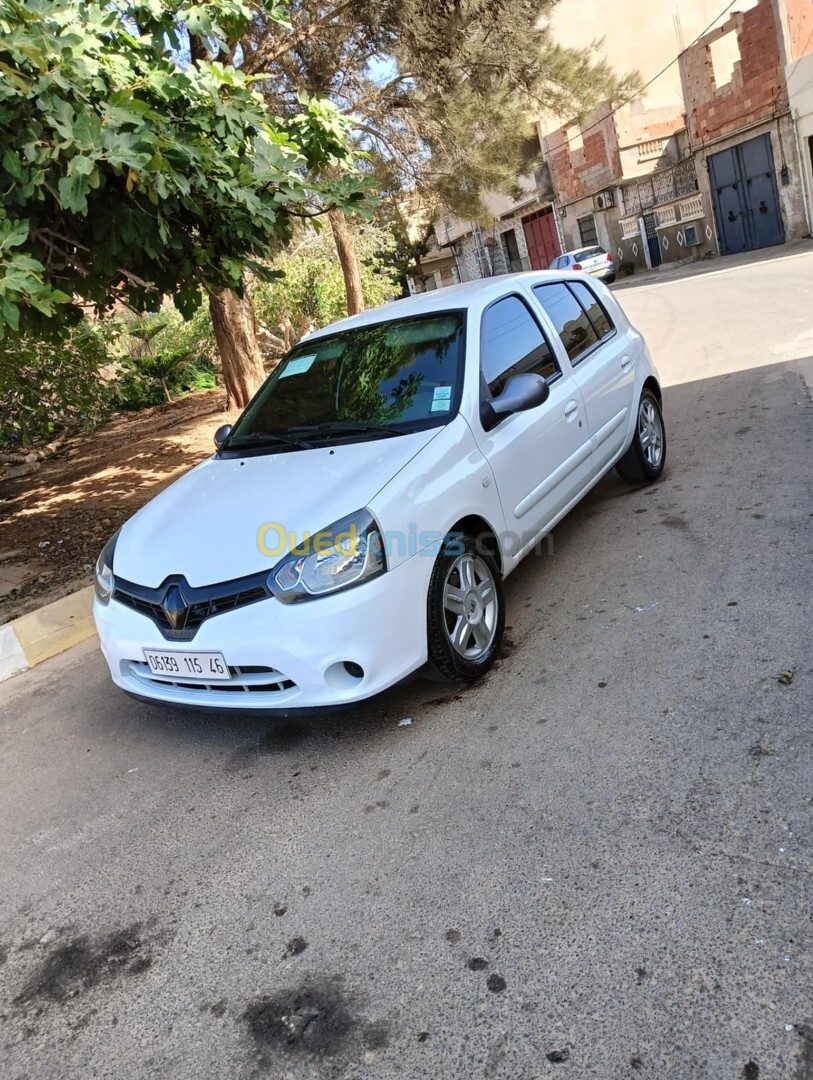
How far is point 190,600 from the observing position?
10.6ft

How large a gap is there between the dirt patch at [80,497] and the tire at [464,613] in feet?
12.7

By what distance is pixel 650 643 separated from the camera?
3680mm

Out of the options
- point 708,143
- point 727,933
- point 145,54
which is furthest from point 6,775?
point 708,143

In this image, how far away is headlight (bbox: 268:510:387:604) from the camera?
3.11 m

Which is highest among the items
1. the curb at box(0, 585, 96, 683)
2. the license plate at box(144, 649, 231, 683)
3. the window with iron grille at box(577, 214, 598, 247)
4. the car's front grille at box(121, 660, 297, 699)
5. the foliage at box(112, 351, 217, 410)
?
the window with iron grille at box(577, 214, 598, 247)

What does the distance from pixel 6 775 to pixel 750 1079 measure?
3394 millimetres

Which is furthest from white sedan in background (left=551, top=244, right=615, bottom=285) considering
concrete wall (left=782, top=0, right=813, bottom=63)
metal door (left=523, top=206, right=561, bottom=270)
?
metal door (left=523, top=206, right=561, bottom=270)

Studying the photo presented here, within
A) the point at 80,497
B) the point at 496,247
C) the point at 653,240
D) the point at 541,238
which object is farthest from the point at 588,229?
the point at 80,497

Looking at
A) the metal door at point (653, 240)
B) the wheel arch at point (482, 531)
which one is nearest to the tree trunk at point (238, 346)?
the wheel arch at point (482, 531)

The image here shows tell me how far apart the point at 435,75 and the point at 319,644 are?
11.3 m

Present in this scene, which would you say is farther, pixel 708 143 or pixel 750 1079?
pixel 708 143

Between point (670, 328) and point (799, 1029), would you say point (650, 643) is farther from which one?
point (670, 328)

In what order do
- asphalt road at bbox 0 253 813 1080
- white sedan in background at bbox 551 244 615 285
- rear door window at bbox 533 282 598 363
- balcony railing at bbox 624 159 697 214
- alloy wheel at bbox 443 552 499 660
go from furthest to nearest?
1. balcony railing at bbox 624 159 697 214
2. white sedan in background at bbox 551 244 615 285
3. rear door window at bbox 533 282 598 363
4. alloy wheel at bbox 443 552 499 660
5. asphalt road at bbox 0 253 813 1080

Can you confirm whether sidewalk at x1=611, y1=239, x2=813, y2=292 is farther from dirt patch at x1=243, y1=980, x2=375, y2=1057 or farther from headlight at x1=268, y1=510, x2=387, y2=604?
dirt patch at x1=243, y1=980, x2=375, y2=1057
